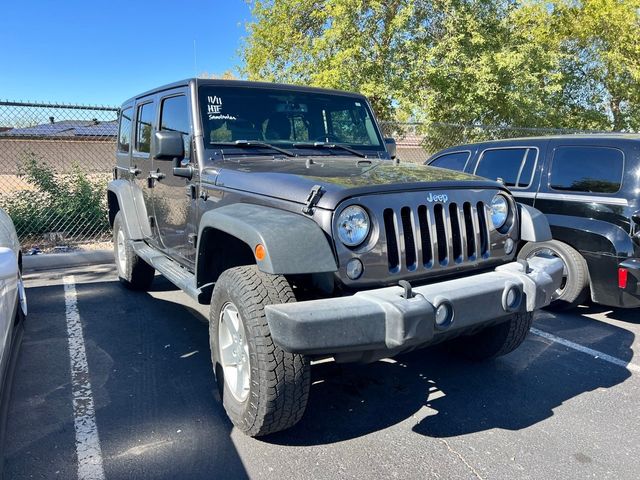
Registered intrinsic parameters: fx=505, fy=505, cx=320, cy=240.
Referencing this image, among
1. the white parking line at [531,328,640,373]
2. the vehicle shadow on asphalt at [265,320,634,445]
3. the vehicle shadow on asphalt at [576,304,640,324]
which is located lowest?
the vehicle shadow on asphalt at [576,304,640,324]

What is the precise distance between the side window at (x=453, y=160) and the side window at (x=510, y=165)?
241 millimetres

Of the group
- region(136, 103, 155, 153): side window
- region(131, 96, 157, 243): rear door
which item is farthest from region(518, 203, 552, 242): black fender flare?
region(136, 103, 155, 153): side window

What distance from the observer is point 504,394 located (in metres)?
3.45

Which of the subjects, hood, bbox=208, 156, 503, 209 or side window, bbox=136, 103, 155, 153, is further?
side window, bbox=136, 103, 155, 153

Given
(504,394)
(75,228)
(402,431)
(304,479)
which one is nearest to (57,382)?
(304,479)

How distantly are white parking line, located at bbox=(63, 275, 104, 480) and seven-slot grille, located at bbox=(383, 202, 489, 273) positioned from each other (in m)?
1.88

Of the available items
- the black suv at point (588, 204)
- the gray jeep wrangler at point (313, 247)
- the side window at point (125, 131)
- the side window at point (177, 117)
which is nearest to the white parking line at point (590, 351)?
the black suv at point (588, 204)

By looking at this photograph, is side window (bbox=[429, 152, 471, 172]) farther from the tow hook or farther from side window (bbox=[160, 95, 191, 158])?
the tow hook

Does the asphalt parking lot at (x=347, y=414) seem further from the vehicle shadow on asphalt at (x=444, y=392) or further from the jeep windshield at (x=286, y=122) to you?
the jeep windshield at (x=286, y=122)

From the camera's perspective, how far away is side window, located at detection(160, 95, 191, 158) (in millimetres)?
3770

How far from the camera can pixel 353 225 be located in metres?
2.61

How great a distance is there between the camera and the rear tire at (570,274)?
4793mm

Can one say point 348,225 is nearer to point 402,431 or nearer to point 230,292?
point 230,292

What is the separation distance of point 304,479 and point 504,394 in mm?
1624
